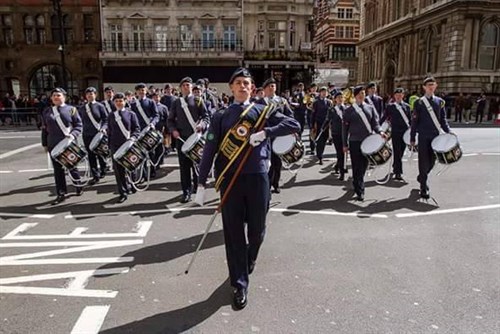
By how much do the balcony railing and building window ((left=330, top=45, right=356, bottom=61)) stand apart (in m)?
54.5

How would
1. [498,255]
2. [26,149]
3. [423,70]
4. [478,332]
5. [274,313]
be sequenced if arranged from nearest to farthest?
[478,332]
[274,313]
[498,255]
[26,149]
[423,70]

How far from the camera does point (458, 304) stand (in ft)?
12.9

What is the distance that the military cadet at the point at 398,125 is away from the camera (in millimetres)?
9867

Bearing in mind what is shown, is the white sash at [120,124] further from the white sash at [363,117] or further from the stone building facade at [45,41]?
the stone building facade at [45,41]

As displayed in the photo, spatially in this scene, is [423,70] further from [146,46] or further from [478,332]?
[478,332]

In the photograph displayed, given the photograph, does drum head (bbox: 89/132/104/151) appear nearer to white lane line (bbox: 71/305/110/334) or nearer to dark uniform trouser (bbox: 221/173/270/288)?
white lane line (bbox: 71/305/110/334)

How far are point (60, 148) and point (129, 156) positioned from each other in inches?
48.5

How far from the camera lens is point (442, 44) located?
39094 millimetres

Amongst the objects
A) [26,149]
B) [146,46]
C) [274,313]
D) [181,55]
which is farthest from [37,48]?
[274,313]

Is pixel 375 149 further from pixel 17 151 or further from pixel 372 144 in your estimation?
pixel 17 151

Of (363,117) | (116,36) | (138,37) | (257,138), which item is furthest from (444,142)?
(116,36)

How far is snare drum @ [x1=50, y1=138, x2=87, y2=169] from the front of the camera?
7.45 meters

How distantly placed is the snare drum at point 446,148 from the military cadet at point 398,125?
2.39 m

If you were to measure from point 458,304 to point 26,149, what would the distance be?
50.2ft
